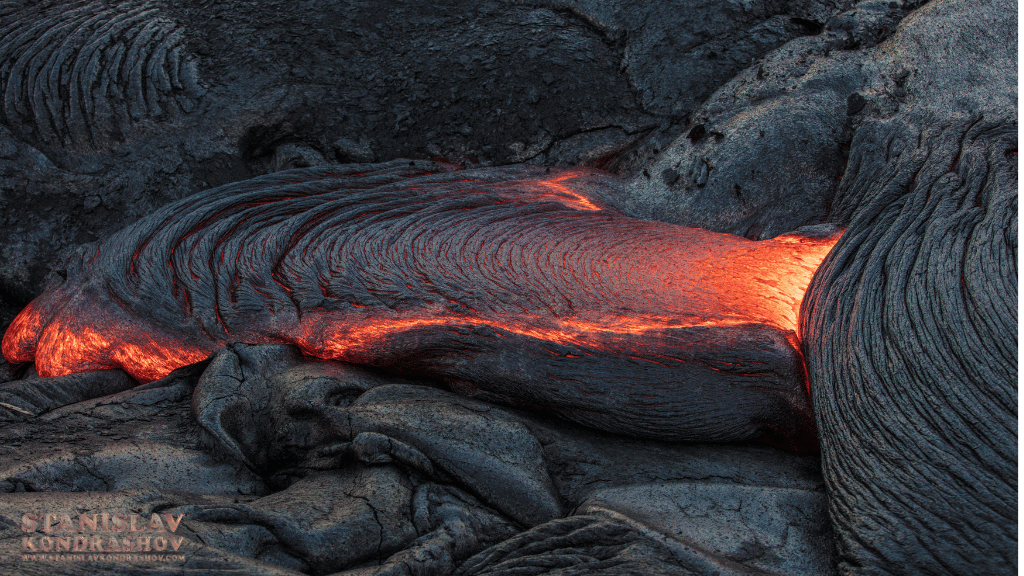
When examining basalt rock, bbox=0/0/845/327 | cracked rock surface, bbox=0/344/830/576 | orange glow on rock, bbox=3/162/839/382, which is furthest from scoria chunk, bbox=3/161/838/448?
basalt rock, bbox=0/0/845/327

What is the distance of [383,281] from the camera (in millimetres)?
2406

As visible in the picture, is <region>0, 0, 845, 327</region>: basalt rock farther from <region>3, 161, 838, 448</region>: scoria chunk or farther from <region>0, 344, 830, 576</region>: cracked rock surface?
<region>0, 344, 830, 576</region>: cracked rock surface

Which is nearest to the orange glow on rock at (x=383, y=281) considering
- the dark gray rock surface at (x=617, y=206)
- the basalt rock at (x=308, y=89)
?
the dark gray rock surface at (x=617, y=206)

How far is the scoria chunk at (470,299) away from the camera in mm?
2043

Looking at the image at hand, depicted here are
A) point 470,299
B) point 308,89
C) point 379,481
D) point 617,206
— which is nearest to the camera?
point 379,481

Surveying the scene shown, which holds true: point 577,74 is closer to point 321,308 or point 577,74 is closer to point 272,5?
point 272,5

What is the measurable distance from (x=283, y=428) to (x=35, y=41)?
2576 mm

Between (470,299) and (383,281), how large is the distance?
0.33 meters

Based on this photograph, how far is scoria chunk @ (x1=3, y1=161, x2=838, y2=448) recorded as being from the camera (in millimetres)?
2043

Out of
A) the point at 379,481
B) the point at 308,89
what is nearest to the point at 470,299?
the point at 379,481

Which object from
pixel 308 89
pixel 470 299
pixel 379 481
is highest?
pixel 308 89

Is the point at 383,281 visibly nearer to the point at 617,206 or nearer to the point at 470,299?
the point at 470,299

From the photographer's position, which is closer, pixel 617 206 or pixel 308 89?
pixel 617 206

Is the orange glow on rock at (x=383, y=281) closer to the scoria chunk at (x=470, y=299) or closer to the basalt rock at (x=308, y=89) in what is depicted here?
the scoria chunk at (x=470, y=299)
